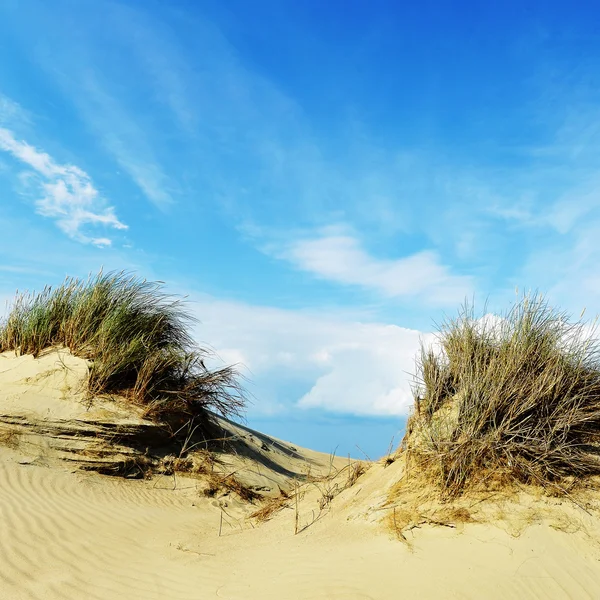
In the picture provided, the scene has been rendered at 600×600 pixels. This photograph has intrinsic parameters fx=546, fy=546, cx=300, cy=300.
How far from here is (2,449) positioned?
31.0 feet

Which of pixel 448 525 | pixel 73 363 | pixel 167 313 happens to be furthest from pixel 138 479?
pixel 448 525

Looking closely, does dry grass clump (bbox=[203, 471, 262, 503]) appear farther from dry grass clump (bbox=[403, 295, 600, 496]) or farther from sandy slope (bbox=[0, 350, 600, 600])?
dry grass clump (bbox=[403, 295, 600, 496])

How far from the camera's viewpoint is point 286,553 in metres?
6.30

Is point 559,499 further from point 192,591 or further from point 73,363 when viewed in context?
point 73,363

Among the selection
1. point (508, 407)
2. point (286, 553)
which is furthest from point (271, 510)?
point (508, 407)

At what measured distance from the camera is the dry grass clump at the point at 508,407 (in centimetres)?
646

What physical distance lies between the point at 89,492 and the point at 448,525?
6068 millimetres

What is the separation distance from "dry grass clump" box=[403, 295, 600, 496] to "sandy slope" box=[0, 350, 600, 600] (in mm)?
599

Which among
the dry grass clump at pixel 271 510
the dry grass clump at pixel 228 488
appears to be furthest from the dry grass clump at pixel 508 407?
the dry grass clump at pixel 228 488

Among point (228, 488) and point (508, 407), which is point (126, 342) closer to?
point (228, 488)

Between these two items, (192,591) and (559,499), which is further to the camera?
(559,499)

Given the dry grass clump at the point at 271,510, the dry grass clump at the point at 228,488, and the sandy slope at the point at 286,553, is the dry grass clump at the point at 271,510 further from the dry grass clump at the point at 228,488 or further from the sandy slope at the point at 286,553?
the dry grass clump at the point at 228,488

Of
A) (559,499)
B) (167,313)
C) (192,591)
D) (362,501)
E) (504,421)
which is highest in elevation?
(167,313)

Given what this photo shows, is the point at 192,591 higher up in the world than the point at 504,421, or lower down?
lower down
